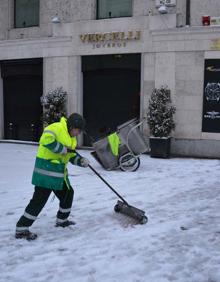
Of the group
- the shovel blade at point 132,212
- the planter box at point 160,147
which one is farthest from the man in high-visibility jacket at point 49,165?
the planter box at point 160,147

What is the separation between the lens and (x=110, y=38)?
14844mm

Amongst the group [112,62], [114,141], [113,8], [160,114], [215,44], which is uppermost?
[113,8]

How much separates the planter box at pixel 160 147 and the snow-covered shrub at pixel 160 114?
16 centimetres

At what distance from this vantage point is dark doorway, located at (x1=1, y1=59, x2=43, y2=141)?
56.0 ft

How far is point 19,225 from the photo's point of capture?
5965 mm

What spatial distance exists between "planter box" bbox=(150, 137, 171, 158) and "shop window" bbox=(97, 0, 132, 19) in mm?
4205

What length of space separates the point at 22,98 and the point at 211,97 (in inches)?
288

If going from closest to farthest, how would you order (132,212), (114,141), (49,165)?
1. (49,165)
2. (132,212)
3. (114,141)

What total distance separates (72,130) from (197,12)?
891 cm

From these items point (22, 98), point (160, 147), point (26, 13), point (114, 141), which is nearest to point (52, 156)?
point (114, 141)

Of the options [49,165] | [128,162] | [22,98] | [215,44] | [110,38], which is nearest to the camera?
A: [49,165]

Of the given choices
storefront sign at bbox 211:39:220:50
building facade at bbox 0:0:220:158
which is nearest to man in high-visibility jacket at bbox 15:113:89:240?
building facade at bbox 0:0:220:158

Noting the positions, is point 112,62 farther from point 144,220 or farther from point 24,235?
point 24,235

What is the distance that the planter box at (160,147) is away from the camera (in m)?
13.4
